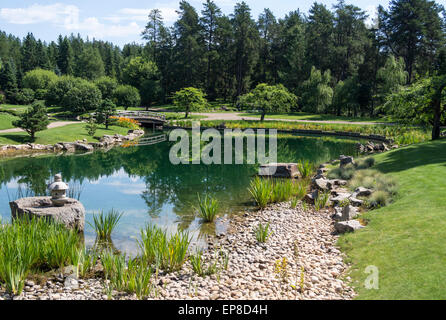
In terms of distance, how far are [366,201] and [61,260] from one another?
307 inches

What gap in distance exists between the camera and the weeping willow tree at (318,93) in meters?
45.4

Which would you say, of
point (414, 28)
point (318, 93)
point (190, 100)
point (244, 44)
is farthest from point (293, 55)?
point (190, 100)

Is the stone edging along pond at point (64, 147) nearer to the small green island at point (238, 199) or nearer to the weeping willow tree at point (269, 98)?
the small green island at point (238, 199)

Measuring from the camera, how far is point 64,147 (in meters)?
23.8

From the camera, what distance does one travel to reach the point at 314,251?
287 inches

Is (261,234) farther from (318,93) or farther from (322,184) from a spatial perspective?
(318,93)

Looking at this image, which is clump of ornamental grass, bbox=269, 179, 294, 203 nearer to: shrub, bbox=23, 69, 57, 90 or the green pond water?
the green pond water

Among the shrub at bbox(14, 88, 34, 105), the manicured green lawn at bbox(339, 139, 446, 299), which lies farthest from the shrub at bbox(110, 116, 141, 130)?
the manicured green lawn at bbox(339, 139, 446, 299)

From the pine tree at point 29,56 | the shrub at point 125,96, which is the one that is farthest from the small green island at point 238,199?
the pine tree at point 29,56

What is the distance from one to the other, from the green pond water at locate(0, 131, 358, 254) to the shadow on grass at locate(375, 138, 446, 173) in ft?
17.4

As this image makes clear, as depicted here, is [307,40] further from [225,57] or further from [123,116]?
[123,116]

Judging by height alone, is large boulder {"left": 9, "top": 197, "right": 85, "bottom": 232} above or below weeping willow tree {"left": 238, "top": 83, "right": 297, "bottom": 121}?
below

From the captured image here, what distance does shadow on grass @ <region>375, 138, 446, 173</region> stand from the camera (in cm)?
1243
